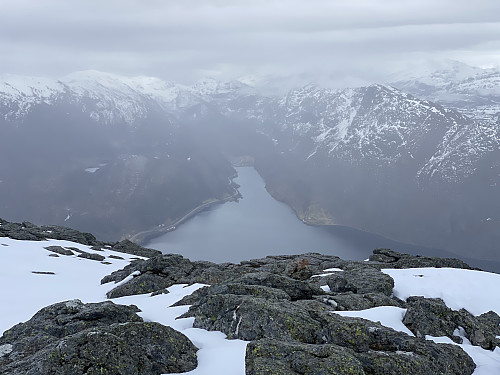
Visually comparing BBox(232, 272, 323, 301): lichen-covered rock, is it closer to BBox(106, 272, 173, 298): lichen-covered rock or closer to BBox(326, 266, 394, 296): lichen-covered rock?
BBox(326, 266, 394, 296): lichen-covered rock

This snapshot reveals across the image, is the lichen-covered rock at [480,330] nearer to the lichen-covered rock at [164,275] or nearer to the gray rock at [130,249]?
the lichen-covered rock at [164,275]

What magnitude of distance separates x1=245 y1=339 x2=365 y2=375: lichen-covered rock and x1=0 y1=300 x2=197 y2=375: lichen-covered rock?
7.41ft

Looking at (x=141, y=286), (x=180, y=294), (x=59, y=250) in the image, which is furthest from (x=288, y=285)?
(x=59, y=250)

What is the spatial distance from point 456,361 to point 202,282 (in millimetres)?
17963

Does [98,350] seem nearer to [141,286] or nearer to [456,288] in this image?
[141,286]

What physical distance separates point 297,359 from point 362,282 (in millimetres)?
13618

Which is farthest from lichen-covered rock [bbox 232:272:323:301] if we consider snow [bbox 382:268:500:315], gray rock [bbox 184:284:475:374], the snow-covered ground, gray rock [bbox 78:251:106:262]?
gray rock [bbox 78:251:106:262]

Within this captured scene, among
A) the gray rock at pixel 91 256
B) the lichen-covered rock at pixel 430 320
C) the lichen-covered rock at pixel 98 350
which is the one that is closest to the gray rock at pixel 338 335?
the lichen-covered rock at pixel 98 350

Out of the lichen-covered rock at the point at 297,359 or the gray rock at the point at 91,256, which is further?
the gray rock at the point at 91,256

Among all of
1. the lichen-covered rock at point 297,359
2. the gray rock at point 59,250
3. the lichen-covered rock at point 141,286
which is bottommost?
the gray rock at point 59,250

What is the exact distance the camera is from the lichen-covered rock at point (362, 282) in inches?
893

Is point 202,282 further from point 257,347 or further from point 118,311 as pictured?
point 257,347

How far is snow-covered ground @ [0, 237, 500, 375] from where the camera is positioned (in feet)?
45.1

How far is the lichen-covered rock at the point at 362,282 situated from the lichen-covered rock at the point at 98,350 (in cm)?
1301
